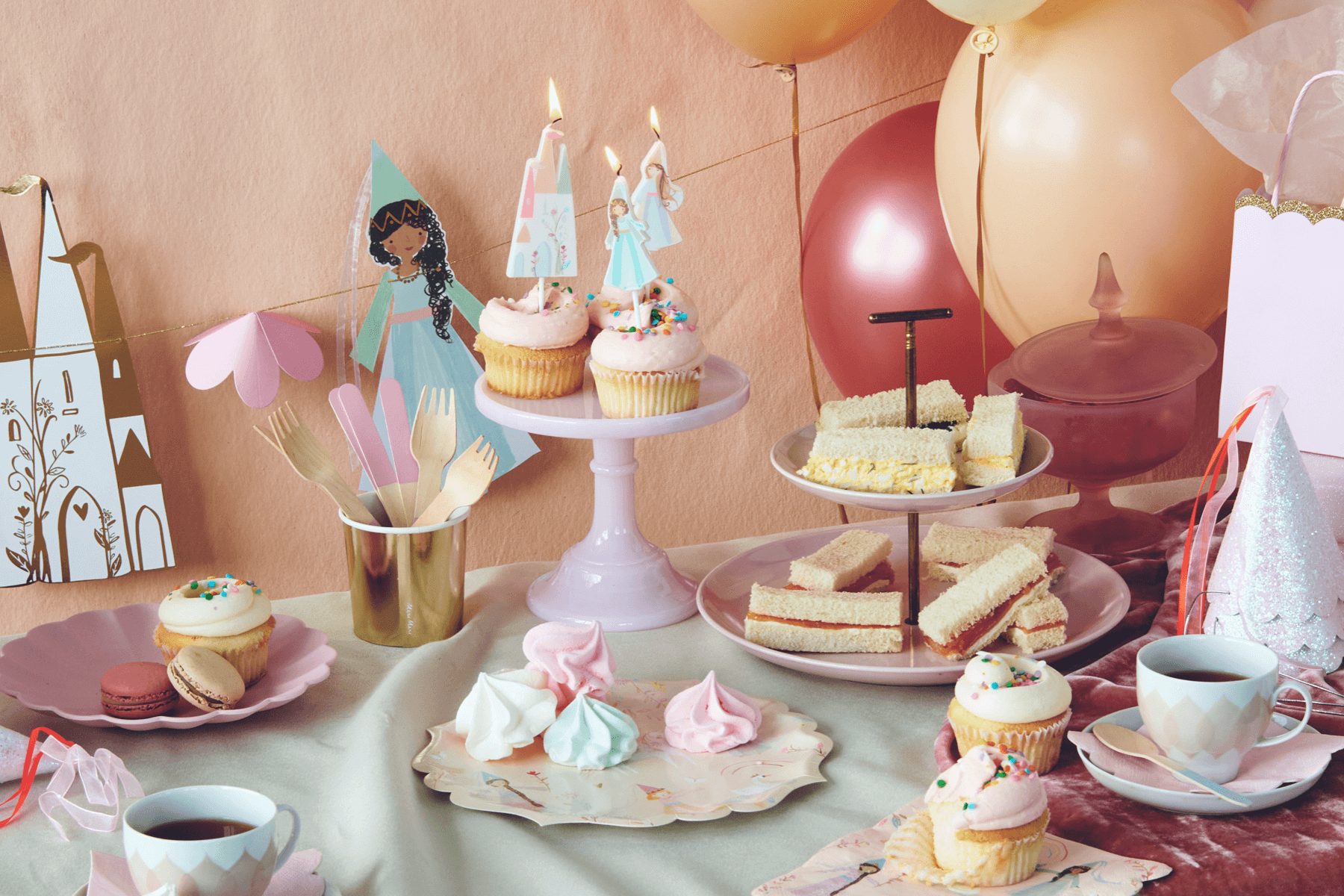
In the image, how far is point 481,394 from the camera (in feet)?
4.15

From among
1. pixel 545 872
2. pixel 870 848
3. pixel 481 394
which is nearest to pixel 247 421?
pixel 481 394

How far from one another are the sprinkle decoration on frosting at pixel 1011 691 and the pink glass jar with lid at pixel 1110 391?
19.0 inches

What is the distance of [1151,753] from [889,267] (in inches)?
29.4

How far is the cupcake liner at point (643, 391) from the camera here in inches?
46.3

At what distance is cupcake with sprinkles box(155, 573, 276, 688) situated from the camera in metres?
1.04

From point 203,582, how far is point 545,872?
0.48 m

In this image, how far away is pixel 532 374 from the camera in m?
1.25

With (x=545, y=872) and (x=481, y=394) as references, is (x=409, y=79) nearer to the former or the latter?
(x=481, y=394)

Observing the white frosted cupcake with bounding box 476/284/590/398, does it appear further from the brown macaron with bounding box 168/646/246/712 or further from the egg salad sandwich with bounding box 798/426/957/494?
the brown macaron with bounding box 168/646/246/712

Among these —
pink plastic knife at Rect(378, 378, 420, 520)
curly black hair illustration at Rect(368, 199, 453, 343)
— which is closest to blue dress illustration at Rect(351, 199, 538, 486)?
curly black hair illustration at Rect(368, 199, 453, 343)

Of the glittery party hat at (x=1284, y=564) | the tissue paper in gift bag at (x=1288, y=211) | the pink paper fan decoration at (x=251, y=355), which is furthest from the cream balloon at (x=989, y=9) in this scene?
the pink paper fan decoration at (x=251, y=355)

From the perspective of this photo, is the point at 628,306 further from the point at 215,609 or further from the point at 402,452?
the point at 215,609

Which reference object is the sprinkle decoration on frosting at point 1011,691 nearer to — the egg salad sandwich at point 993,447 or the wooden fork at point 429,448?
the egg salad sandwich at point 993,447

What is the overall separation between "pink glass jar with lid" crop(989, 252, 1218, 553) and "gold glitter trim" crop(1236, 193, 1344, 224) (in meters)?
0.24
